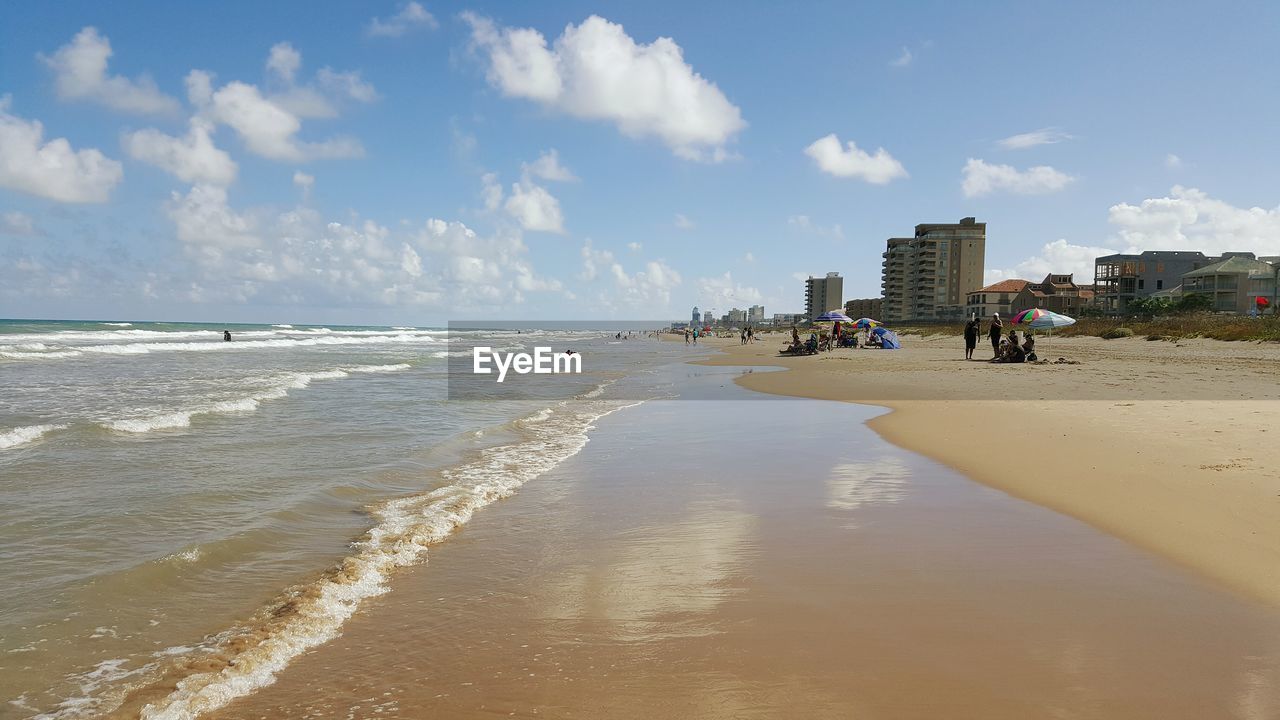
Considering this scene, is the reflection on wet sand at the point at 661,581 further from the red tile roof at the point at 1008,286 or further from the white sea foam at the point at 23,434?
the red tile roof at the point at 1008,286

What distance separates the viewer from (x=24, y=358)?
1312 inches

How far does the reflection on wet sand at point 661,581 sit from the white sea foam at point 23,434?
403 inches

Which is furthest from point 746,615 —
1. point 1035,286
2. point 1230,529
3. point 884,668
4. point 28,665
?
point 1035,286

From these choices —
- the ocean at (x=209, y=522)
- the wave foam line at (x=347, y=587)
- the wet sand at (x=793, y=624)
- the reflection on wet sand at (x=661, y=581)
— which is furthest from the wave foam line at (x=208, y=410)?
the reflection on wet sand at (x=661, y=581)

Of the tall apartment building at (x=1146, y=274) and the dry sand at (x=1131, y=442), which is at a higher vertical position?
the tall apartment building at (x=1146, y=274)

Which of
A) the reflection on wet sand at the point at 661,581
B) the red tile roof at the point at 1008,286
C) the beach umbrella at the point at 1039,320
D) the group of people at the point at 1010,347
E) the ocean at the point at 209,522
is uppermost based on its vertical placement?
the red tile roof at the point at 1008,286

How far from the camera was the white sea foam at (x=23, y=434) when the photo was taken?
10293mm

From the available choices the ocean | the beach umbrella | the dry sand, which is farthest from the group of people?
the ocean

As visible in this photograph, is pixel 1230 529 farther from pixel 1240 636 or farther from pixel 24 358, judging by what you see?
pixel 24 358

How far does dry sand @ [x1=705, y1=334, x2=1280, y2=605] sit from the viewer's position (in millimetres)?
5480

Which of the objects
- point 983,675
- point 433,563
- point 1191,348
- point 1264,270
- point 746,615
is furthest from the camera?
point 1264,270

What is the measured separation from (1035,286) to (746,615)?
385 ft

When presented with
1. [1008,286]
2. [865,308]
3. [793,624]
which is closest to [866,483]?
[793,624]

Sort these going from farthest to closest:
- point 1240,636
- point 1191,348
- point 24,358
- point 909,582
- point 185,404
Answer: point 24,358 → point 1191,348 → point 185,404 → point 909,582 → point 1240,636
